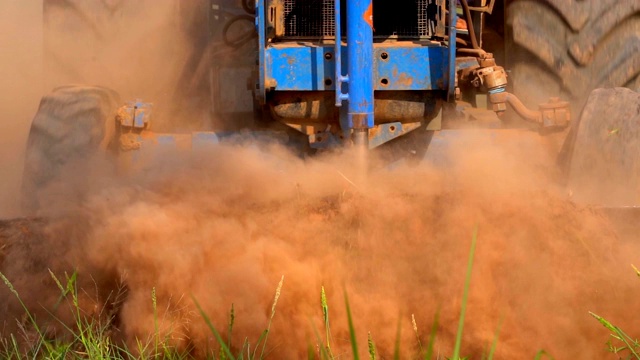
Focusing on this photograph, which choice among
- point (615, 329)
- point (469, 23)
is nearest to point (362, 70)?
point (469, 23)

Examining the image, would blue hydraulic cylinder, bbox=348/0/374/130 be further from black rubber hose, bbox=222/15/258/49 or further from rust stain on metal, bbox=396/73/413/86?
black rubber hose, bbox=222/15/258/49

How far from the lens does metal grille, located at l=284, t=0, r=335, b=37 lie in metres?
3.87

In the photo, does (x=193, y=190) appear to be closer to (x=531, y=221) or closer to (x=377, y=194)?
(x=377, y=194)

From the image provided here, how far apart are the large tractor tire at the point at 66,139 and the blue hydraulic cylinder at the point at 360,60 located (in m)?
1.29

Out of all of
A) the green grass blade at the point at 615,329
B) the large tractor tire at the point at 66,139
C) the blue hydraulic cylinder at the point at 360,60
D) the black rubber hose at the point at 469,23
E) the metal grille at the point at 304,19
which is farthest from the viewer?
the black rubber hose at the point at 469,23

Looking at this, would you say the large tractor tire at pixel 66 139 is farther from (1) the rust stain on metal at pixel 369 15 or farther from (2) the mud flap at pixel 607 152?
(2) the mud flap at pixel 607 152

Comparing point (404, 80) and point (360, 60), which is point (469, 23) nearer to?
point (404, 80)

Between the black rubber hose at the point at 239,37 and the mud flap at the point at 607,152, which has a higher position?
the black rubber hose at the point at 239,37

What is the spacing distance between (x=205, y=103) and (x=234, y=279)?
2.35 meters

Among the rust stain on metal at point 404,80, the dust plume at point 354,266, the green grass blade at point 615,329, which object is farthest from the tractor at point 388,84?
the green grass blade at point 615,329

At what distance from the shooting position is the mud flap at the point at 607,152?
3.57 metres

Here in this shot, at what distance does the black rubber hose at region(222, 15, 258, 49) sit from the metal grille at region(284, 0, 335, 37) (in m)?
0.54

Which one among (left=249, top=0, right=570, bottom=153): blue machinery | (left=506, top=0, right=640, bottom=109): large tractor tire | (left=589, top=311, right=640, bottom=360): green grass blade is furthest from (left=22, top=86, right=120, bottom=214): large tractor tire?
(left=589, top=311, right=640, bottom=360): green grass blade

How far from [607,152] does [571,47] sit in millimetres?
1003
